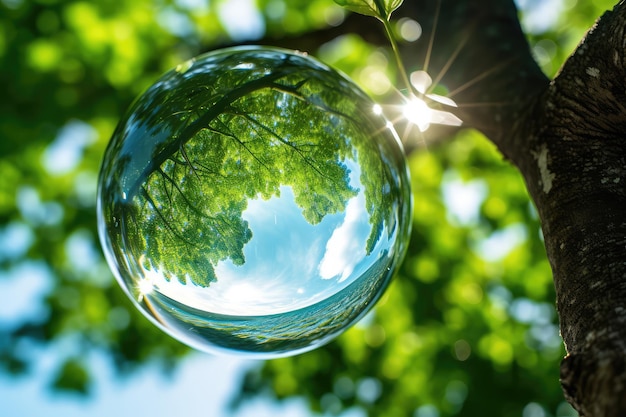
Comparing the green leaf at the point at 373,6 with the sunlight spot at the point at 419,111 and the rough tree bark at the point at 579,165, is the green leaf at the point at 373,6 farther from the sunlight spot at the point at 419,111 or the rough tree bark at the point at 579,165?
the rough tree bark at the point at 579,165

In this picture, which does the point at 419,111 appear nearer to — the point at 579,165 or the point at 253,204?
the point at 579,165

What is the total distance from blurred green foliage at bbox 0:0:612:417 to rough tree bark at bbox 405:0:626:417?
2.30 metres

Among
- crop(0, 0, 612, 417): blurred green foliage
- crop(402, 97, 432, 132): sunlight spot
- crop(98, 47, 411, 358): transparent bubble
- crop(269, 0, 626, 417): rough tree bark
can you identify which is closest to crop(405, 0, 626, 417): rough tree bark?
crop(269, 0, 626, 417): rough tree bark

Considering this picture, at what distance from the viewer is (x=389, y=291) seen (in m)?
4.10

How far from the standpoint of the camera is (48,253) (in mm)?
4539

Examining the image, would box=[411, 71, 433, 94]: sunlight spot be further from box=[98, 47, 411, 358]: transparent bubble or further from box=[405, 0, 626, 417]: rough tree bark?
box=[405, 0, 626, 417]: rough tree bark

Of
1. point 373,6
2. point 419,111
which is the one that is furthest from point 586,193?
point 373,6

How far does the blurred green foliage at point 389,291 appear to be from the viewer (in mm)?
3793

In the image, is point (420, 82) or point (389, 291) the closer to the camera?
point (420, 82)

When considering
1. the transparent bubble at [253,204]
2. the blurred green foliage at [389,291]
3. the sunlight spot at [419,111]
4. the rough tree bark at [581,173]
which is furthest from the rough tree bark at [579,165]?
the blurred green foliage at [389,291]

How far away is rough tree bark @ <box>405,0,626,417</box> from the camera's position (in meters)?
0.69

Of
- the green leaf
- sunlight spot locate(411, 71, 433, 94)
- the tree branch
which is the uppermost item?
sunlight spot locate(411, 71, 433, 94)

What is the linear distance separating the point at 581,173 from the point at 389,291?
10.4 feet

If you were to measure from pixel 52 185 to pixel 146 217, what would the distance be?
3834 millimetres
